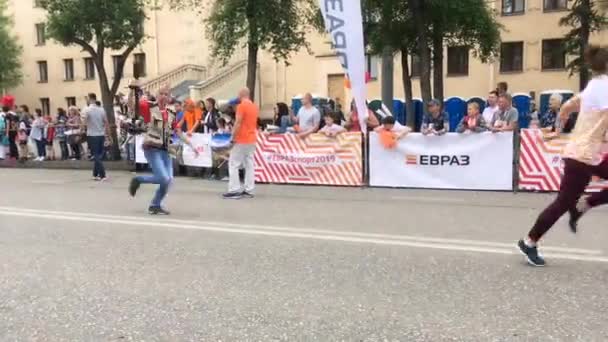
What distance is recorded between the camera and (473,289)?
15.9ft

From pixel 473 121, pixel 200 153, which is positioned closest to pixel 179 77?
pixel 200 153

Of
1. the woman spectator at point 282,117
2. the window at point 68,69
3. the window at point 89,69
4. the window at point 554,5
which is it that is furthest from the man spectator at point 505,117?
the window at point 68,69

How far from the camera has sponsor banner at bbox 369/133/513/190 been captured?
10820 mm

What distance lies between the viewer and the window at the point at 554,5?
3315cm

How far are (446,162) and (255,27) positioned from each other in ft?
22.2

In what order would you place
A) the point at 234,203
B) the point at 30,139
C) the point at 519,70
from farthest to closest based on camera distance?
the point at 519,70 < the point at 30,139 < the point at 234,203

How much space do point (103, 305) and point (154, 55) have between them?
39.2 m

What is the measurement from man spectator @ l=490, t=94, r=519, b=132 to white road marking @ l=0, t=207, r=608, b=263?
5.08 m

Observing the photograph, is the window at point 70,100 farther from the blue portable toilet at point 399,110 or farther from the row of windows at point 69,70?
the blue portable toilet at point 399,110

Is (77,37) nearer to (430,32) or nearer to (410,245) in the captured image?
(430,32)

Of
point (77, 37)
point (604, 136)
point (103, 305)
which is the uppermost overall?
point (77, 37)

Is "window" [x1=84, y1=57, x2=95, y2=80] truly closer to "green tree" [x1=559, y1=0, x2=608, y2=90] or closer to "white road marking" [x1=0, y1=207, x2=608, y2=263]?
"green tree" [x1=559, y1=0, x2=608, y2=90]

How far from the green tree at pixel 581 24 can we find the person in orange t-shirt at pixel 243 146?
19.4 meters

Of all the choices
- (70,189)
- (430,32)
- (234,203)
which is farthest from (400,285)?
(430,32)
